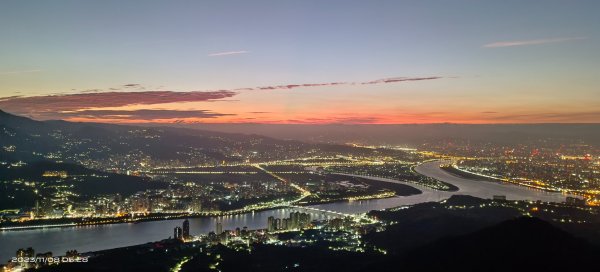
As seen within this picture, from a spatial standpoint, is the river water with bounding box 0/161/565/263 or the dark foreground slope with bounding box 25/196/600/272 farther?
the river water with bounding box 0/161/565/263

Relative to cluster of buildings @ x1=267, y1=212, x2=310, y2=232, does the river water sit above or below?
below

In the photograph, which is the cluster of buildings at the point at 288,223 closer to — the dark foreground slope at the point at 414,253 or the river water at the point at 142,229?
the river water at the point at 142,229

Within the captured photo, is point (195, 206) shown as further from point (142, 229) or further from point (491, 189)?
point (491, 189)

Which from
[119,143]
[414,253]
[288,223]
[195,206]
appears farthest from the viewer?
[119,143]

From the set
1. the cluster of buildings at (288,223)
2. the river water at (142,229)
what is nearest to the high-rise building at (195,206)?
the river water at (142,229)

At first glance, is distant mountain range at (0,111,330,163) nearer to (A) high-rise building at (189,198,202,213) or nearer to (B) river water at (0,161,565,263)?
(A) high-rise building at (189,198,202,213)

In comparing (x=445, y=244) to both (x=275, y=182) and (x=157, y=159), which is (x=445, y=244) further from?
(x=157, y=159)

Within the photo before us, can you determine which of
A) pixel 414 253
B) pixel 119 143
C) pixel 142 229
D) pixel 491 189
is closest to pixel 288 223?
pixel 142 229

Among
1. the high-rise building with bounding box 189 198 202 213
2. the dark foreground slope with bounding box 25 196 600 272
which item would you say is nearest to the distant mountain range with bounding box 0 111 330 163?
the high-rise building with bounding box 189 198 202 213
